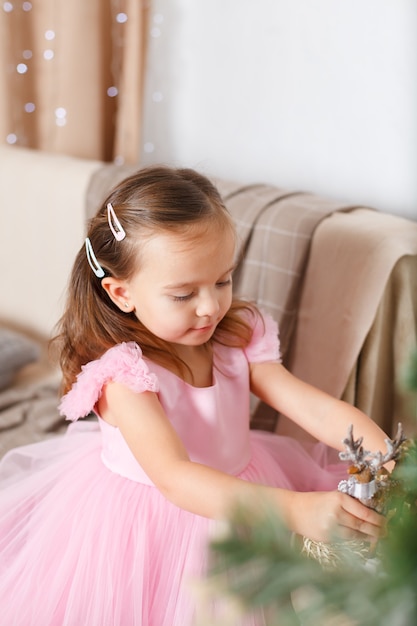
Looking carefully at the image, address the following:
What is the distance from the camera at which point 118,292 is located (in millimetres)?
1142

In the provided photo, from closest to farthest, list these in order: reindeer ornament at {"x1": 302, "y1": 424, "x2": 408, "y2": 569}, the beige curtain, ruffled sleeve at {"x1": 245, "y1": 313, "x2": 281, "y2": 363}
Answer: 1. reindeer ornament at {"x1": 302, "y1": 424, "x2": 408, "y2": 569}
2. ruffled sleeve at {"x1": 245, "y1": 313, "x2": 281, "y2": 363}
3. the beige curtain

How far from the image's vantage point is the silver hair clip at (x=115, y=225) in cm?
109

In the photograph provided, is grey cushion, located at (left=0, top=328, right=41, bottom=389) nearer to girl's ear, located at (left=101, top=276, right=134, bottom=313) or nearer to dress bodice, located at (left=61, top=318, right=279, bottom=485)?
dress bodice, located at (left=61, top=318, right=279, bottom=485)

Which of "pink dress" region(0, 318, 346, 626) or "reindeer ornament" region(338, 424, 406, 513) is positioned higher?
"reindeer ornament" region(338, 424, 406, 513)

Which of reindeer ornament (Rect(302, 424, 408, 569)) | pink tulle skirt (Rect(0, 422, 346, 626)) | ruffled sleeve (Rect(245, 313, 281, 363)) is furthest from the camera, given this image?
ruffled sleeve (Rect(245, 313, 281, 363))

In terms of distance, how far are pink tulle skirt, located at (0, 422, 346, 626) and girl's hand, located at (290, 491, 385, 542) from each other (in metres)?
0.13

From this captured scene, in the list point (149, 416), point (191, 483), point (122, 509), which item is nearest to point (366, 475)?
point (191, 483)

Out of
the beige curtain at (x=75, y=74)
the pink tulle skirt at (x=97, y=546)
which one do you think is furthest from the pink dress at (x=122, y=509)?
the beige curtain at (x=75, y=74)

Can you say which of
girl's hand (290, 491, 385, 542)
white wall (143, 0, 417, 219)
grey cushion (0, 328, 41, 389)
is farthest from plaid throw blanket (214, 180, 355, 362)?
girl's hand (290, 491, 385, 542)

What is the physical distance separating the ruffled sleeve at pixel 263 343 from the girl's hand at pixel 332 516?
414 mm

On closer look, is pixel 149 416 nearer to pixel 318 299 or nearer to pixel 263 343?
pixel 263 343

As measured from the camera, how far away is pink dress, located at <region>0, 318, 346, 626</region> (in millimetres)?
1047

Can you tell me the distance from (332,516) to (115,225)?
0.53 metres

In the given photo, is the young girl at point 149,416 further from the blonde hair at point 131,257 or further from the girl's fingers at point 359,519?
the girl's fingers at point 359,519
